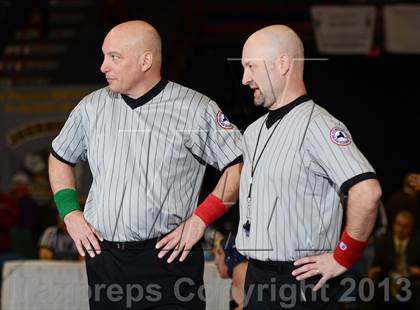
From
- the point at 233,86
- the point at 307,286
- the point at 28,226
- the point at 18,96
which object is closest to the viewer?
the point at 307,286

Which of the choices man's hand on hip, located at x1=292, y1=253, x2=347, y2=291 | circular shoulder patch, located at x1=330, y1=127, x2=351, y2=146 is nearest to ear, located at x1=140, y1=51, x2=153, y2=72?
circular shoulder patch, located at x1=330, y1=127, x2=351, y2=146

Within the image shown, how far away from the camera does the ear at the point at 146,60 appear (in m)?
3.78

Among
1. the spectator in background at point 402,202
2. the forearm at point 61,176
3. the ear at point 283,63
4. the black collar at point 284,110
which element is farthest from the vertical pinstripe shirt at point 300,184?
the spectator in background at point 402,202

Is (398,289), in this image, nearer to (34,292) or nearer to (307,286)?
(307,286)

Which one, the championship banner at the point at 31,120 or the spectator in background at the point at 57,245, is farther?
the spectator in background at the point at 57,245

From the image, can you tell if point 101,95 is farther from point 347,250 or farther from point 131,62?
point 347,250

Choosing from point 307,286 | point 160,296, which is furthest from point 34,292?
point 307,286

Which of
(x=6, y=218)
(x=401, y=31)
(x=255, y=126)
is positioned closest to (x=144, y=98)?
(x=255, y=126)

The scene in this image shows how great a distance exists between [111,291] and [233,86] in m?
0.92

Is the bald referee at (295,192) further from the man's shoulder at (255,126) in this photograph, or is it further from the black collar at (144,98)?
the black collar at (144,98)

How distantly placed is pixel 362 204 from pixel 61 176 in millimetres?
1156

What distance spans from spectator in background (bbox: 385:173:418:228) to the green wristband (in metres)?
1.40

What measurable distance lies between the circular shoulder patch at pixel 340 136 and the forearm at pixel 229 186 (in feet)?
1.64

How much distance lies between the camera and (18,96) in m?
5.09
